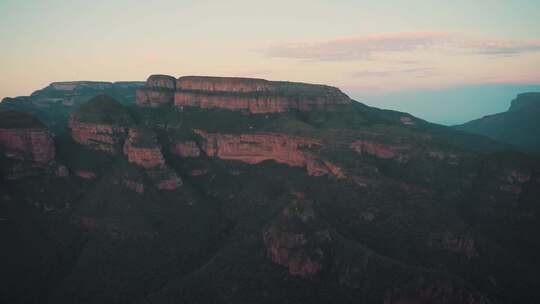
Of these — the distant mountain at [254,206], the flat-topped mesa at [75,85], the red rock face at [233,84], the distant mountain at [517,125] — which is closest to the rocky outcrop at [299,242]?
the distant mountain at [254,206]

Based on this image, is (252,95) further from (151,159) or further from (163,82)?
(151,159)

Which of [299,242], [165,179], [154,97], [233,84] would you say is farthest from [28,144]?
[299,242]

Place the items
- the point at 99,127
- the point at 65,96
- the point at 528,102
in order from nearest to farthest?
the point at 99,127 → the point at 65,96 → the point at 528,102

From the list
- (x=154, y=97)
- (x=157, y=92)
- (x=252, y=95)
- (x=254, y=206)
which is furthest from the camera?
(x=154, y=97)

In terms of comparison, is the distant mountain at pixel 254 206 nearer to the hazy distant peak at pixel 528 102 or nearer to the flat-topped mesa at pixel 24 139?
the flat-topped mesa at pixel 24 139

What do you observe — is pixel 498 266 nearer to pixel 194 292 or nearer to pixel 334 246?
pixel 334 246
